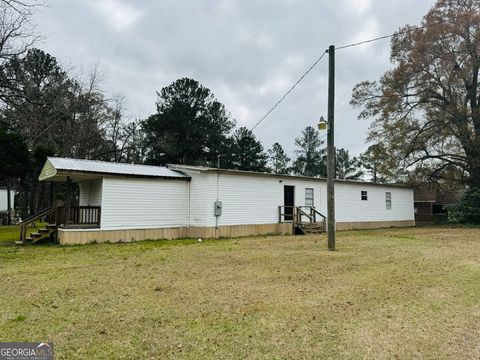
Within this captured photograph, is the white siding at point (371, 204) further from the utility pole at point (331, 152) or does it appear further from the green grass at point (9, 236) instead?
the green grass at point (9, 236)

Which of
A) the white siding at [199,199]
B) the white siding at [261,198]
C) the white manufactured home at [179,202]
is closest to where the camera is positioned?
the white manufactured home at [179,202]

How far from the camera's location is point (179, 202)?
50.2 feet

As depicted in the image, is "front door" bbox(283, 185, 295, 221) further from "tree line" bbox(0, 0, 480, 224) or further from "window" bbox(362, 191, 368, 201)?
"tree line" bbox(0, 0, 480, 224)

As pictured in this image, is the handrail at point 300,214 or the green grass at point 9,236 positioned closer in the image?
the green grass at point 9,236

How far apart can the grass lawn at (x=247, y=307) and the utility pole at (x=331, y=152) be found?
69.8 inches

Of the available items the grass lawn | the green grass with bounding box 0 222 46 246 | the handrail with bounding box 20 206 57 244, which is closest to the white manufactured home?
the handrail with bounding box 20 206 57 244

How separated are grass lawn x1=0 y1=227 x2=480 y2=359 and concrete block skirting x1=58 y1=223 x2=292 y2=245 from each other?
3.87 meters

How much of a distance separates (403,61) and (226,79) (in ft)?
40.4

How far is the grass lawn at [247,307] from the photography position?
11.5 ft

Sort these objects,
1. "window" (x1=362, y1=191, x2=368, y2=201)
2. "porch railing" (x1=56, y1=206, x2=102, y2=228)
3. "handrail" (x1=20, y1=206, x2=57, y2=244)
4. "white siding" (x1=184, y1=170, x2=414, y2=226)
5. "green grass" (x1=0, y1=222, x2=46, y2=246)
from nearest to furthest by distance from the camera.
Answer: "handrail" (x1=20, y1=206, x2=57, y2=244), "porch railing" (x1=56, y1=206, x2=102, y2=228), "green grass" (x1=0, y1=222, x2=46, y2=246), "white siding" (x1=184, y1=170, x2=414, y2=226), "window" (x1=362, y1=191, x2=368, y2=201)

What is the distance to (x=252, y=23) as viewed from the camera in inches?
547

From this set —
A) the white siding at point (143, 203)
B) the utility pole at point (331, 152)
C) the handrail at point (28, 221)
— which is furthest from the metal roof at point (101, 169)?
the utility pole at point (331, 152)

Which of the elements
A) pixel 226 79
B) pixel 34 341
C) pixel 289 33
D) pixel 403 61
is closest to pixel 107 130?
pixel 226 79

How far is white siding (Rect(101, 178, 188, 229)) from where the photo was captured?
43.6 ft
